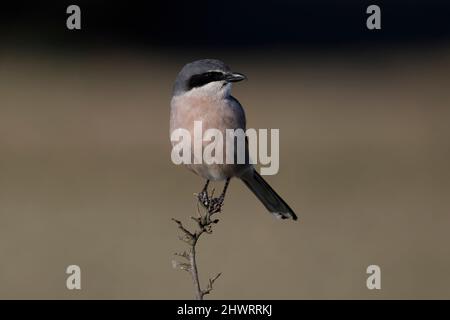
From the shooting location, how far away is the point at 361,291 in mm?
7395

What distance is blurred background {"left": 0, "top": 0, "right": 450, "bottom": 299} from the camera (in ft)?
26.5

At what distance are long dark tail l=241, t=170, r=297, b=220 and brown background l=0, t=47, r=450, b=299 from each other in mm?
3066

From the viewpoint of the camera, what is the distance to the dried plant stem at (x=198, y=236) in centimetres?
253

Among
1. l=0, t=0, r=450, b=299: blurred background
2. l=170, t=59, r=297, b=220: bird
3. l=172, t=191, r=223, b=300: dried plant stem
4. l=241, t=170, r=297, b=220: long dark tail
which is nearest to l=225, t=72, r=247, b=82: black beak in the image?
l=170, t=59, r=297, b=220: bird

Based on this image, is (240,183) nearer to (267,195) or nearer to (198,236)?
(267,195)

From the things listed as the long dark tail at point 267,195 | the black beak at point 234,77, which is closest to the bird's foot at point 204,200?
the black beak at point 234,77

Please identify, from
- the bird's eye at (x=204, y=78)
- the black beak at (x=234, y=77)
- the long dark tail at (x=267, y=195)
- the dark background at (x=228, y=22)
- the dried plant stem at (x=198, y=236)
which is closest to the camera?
the dried plant stem at (x=198, y=236)

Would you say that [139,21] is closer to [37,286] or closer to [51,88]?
[51,88]

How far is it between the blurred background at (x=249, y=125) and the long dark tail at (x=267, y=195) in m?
3.03

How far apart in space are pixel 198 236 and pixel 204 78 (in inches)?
41.9

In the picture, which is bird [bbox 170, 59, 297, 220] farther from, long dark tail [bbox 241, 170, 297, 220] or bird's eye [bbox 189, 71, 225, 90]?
long dark tail [bbox 241, 170, 297, 220]

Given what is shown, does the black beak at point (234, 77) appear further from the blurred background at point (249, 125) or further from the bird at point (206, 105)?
the blurred background at point (249, 125)

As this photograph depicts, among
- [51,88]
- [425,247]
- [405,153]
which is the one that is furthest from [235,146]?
[51,88]

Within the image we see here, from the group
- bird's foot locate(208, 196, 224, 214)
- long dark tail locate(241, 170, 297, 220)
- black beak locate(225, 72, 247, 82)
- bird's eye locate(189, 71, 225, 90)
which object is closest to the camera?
bird's foot locate(208, 196, 224, 214)
